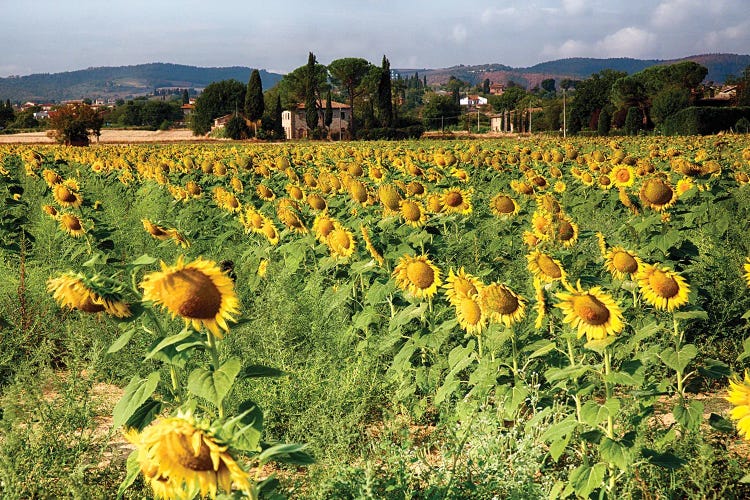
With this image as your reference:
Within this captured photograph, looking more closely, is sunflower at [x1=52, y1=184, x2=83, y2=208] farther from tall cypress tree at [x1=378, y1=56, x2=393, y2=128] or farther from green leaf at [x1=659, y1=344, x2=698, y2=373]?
tall cypress tree at [x1=378, y1=56, x2=393, y2=128]

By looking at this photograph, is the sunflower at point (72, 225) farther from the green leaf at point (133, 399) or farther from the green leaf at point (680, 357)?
the green leaf at point (680, 357)

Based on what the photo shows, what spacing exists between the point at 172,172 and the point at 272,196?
14.0 ft

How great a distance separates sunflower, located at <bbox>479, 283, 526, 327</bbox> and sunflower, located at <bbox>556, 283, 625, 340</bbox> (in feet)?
0.99

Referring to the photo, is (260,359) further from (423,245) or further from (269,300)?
(423,245)

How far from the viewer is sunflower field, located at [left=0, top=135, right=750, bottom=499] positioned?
220 cm

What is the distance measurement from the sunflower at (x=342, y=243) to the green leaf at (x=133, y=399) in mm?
2475

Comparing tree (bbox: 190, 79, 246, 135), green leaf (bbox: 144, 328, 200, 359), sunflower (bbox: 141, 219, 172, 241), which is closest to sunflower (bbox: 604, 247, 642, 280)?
green leaf (bbox: 144, 328, 200, 359)

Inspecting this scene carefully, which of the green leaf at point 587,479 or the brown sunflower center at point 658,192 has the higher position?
the brown sunflower center at point 658,192

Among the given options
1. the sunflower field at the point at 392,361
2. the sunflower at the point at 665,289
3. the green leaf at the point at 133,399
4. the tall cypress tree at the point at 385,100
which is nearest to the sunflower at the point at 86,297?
the sunflower field at the point at 392,361

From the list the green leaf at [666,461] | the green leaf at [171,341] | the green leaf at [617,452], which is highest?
the green leaf at [171,341]

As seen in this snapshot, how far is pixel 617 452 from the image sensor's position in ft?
8.21

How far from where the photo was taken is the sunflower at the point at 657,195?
4.65 meters

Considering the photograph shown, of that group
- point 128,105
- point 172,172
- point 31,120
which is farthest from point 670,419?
point 128,105

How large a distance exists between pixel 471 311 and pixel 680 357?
0.98 metres
